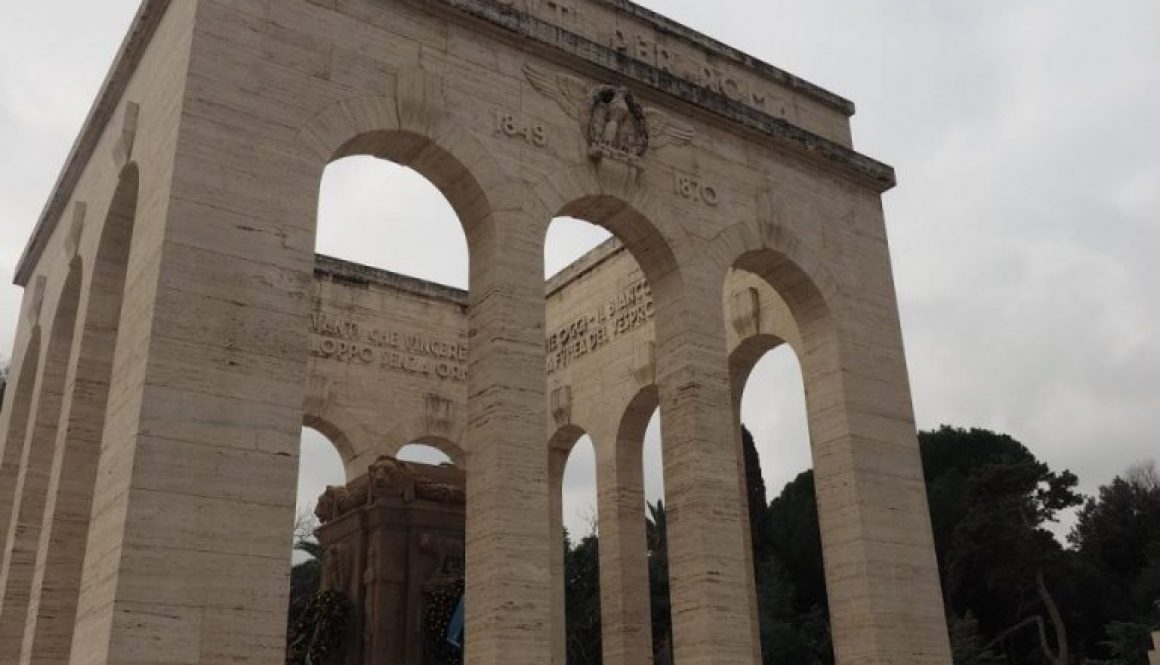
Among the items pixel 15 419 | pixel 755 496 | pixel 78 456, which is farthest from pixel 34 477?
pixel 755 496

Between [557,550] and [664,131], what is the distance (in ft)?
24.8

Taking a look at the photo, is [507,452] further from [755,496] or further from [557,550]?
[755,496]

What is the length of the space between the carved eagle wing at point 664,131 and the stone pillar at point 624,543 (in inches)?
221

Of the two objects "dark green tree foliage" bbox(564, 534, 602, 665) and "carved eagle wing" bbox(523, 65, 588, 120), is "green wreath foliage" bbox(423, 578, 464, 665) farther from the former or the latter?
"dark green tree foliage" bbox(564, 534, 602, 665)

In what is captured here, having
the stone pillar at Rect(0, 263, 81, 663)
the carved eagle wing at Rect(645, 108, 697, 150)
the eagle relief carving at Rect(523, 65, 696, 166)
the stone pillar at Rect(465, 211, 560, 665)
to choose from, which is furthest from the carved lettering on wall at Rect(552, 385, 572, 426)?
the stone pillar at Rect(0, 263, 81, 663)

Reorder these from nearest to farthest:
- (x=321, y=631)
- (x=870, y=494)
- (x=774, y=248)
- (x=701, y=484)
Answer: (x=321, y=631) → (x=701, y=484) → (x=870, y=494) → (x=774, y=248)

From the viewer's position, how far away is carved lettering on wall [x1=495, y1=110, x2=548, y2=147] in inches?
480

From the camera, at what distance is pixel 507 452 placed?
1074 centimetres

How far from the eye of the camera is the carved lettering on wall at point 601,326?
18.4m

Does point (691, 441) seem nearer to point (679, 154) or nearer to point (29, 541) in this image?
point (679, 154)

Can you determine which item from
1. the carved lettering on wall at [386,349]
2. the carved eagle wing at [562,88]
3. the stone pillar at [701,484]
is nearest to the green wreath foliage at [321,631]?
the stone pillar at [701,484]

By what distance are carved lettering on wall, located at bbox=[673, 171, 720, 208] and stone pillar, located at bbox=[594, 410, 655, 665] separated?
5210 mm

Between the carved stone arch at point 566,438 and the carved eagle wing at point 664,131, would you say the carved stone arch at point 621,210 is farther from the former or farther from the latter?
Result: the carved stone arch at point 566,438

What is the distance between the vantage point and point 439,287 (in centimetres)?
2048
